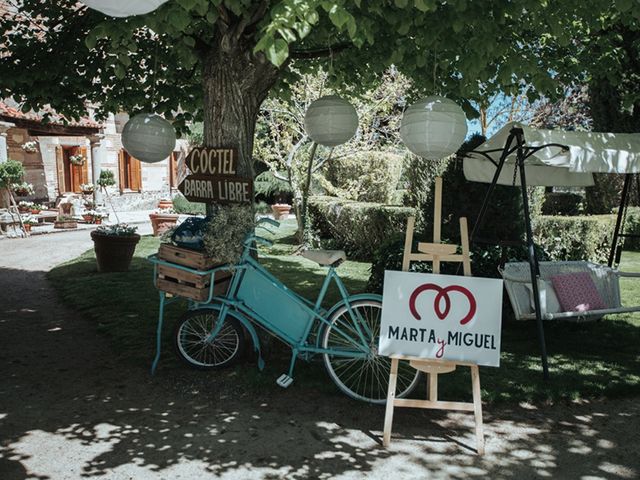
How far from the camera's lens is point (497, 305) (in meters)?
4.00

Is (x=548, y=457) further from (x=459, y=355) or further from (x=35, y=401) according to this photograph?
(x=35, y=401)

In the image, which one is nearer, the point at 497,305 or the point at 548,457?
the point at 548,457

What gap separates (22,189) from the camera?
1994 cm

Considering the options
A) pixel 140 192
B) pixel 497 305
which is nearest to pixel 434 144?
pixel 497 305

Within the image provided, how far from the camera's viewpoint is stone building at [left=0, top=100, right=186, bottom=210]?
19.1 m

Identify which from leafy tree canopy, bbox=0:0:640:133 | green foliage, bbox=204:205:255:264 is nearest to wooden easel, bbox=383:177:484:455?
leafy tree canopy, bbox=0:0:640:133

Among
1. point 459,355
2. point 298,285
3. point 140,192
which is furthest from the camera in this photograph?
point 140,192

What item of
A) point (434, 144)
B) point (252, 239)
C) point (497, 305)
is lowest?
point (497, 305)

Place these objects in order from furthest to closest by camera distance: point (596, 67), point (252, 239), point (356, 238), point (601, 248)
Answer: point (356, 238)
point (601, 248)
point (596, 67)
point (252, 239)

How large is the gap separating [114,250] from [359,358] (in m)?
6.63

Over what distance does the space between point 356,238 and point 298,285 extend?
3.93 meters

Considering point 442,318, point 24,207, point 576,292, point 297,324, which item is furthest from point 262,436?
point 24,207

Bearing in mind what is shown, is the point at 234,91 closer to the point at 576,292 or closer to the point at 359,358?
the point at 359,358

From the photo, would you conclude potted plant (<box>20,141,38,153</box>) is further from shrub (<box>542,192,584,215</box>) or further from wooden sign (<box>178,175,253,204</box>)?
wooden sign (<box>178,175,253,204</box>)
